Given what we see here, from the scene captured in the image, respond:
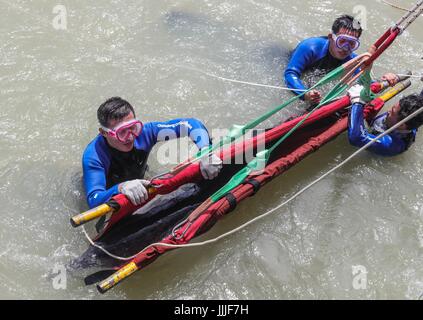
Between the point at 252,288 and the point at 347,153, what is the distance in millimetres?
1595

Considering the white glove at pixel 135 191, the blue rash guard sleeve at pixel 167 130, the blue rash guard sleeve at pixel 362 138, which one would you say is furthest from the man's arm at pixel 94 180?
the blue rash guard sleeve at pixel 362 138

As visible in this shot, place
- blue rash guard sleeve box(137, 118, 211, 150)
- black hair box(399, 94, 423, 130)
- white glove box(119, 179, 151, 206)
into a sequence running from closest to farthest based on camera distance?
white glove box(119, 179, 151, 206) → blue rash guard sleeve box(137, 118, 211, 150) → black hair box(399, 94, 423, 130)

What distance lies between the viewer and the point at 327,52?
4.56 m

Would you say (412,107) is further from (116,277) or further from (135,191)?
(116,277)

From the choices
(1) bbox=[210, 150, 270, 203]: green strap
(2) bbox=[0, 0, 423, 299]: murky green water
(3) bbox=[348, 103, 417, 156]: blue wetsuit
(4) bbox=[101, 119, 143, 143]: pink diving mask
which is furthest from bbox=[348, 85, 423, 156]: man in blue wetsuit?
(4) bbox=[101, 119, 143, 143]: pink diving mask

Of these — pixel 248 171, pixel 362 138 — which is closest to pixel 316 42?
pixel 362 138

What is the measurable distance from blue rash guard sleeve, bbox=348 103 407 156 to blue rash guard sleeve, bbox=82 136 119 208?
6.28 feet

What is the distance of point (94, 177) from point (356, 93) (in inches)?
86.4

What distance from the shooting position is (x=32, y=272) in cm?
328

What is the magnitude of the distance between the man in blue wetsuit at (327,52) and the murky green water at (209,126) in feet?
0.94

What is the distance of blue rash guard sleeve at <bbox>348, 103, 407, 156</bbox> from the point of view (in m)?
3.74
